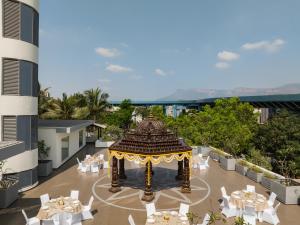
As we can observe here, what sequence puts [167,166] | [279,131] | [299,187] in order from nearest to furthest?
[299,187], [167,166], [279,131]

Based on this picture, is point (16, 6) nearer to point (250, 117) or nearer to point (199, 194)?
point (199, 194)

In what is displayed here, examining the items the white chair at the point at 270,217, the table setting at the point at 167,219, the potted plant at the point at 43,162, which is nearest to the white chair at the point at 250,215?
the white chair at the point at 270,217

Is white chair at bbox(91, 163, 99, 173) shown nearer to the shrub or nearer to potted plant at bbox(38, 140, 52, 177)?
potted plant at bbox(38, 140, 52, 177)

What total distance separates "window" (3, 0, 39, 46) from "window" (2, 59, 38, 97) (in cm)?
151

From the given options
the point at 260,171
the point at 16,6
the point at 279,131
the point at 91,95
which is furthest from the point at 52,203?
the point at 91,95

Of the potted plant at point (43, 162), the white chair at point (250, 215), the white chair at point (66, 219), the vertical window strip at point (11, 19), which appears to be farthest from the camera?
the potted plant at point (43, 162)

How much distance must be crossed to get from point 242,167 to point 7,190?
54.2ft

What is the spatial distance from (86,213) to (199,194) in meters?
7.02

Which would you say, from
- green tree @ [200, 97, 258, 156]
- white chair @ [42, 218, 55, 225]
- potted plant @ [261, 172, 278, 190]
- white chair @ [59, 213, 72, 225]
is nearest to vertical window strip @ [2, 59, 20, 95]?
white chair @ [42, 218, 55, 225]

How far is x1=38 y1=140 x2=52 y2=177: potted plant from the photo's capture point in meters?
19.6

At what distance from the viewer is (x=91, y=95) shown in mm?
50250

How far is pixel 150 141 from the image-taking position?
1474 cm

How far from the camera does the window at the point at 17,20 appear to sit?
1505 centimetres

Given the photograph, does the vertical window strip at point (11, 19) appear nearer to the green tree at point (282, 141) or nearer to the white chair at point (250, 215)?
the white chair at point (250, 215)
